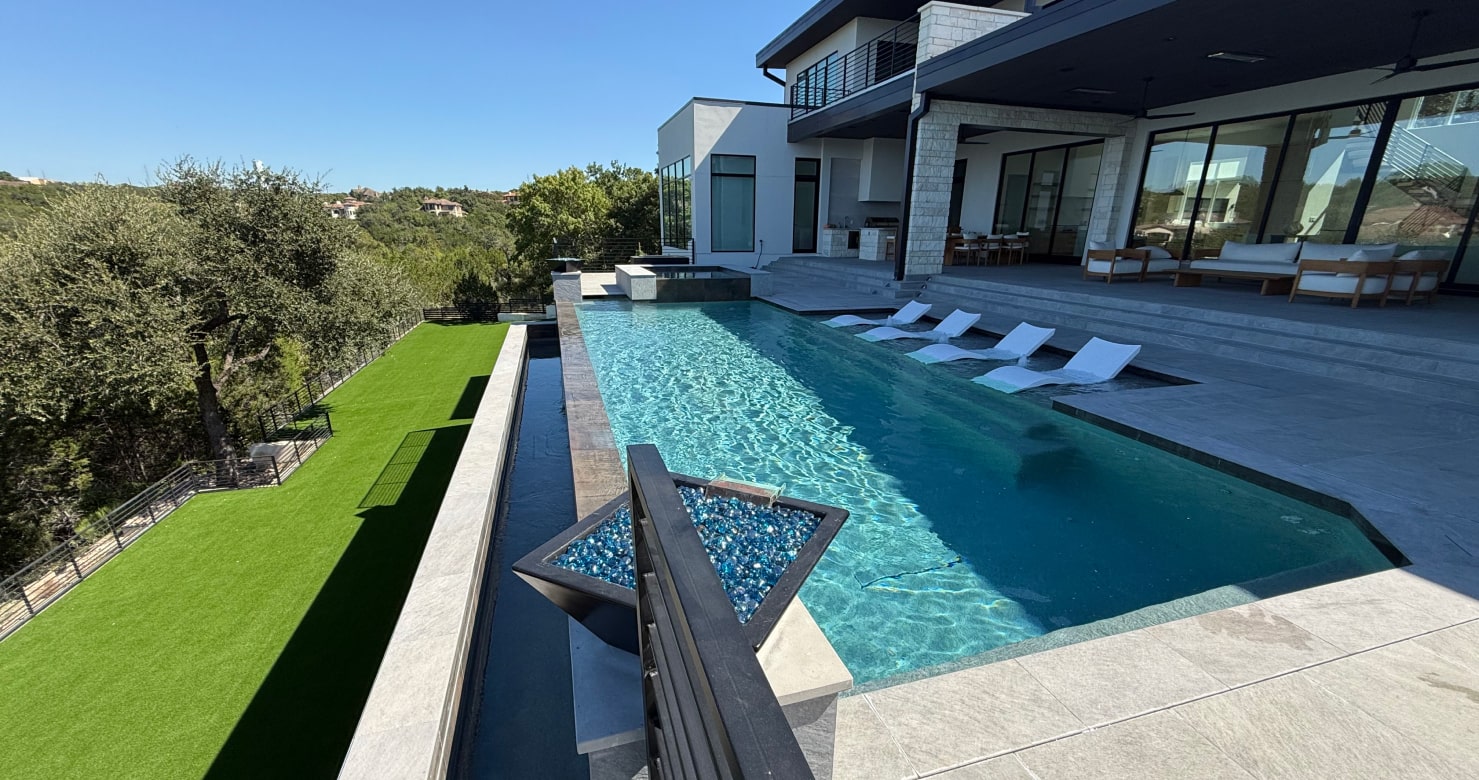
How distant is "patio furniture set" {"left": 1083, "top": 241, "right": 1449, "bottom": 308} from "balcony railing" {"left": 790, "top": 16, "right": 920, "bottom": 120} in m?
8.00

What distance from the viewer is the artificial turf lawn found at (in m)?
4.69

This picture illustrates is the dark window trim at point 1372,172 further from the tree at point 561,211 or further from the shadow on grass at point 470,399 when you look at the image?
the tree at point 561,211

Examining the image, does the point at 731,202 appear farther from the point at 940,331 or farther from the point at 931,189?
the point at 940,331

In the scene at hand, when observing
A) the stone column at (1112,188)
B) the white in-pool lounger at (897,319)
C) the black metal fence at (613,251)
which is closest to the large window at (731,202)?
the black metal fence at (613,251)

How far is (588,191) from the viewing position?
30484 millimetres

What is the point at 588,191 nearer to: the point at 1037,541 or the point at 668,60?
the point at 668,60

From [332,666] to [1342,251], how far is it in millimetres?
13166

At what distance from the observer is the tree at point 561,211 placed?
29828 millimetres

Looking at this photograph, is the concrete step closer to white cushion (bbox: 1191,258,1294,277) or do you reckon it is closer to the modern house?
white cushion (bbox: 1191,258,1294,277)

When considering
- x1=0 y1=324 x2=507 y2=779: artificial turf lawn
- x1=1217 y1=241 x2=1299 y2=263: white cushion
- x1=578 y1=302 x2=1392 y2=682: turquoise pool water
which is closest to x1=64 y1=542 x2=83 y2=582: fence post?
x1=0 y1=324 x2=507 y2=779: artificial turf lawn

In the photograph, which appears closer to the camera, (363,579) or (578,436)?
(578,436)

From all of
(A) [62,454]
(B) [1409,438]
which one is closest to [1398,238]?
(B) [1409,438]

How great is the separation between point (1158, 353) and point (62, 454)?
1798 centimetres

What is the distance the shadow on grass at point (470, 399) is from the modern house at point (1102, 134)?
297 inches
